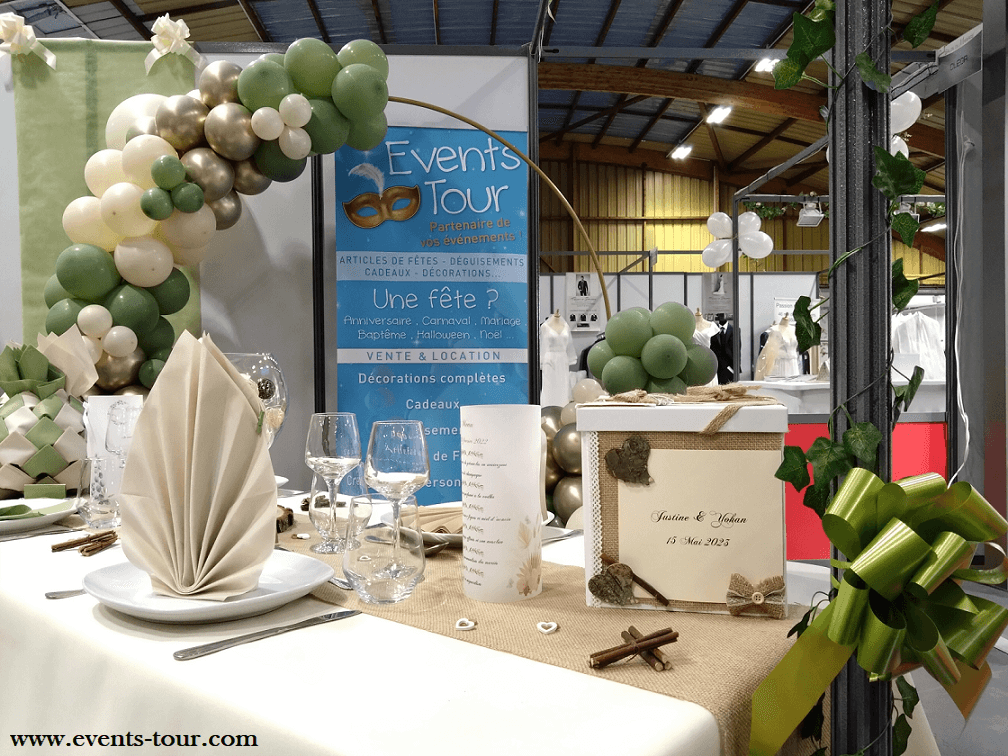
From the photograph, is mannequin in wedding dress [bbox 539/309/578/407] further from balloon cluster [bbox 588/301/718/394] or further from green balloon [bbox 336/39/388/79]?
balloon cluster [bbox 588/301/718/394]

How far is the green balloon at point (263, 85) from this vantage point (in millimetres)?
2240

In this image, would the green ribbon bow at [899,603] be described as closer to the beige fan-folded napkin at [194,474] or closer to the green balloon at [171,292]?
the beige fan-folded napkin at [194,474]

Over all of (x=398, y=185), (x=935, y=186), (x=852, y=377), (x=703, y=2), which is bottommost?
(x=852, y=377)

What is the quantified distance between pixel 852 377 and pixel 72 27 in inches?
347

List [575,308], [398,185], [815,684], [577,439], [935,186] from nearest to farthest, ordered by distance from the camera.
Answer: [815,684] < [577,439] < [398,185] < [575,308] < [935,186]

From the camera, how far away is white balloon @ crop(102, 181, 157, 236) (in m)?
2.24

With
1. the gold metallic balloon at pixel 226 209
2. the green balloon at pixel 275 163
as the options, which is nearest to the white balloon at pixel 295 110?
the green balloon at pixel 275 163

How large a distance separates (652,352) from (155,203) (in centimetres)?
166

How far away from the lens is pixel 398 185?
288 cm

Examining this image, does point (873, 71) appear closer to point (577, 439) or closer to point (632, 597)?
point (632, 597)

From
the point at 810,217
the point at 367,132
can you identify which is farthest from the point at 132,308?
the point at 810,217

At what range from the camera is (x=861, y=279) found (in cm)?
58

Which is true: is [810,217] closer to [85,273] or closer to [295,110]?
[295,110]

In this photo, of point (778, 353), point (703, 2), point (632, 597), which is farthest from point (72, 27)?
point (632, 597)
